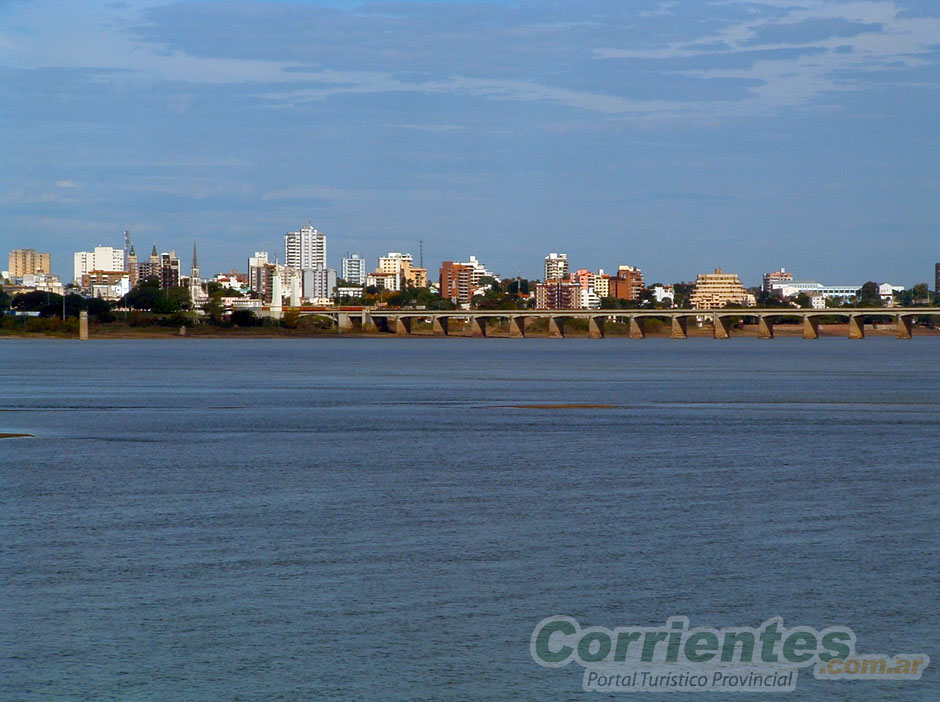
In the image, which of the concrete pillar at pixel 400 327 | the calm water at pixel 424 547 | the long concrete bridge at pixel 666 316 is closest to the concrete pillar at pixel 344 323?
the long concrete bridge at pixel 666 316

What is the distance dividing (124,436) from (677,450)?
471 inches

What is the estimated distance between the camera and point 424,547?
13852mm

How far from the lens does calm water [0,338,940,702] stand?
9.34 metres

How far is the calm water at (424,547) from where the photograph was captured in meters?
9.34

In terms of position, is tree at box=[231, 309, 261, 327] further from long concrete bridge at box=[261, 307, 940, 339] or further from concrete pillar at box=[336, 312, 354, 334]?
long concrete bridge at box=[261, 307, 940, 339]

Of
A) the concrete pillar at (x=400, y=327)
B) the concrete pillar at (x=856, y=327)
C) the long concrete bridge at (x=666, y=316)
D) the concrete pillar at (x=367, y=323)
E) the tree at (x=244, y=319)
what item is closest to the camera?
the long concrete bridge at (x=666, y=316)

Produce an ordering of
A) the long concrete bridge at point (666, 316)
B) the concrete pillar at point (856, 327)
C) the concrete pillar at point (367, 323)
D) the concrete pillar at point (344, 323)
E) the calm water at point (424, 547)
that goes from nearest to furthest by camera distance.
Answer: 1. the calm water at point (424, 547)
2. the long concrete bridge at point (666, 316)
3. the concrete pillar at point (856, 327)
4. the concrete pillar at point (367, 323)
5. the concrete pillar at point (344, 323)

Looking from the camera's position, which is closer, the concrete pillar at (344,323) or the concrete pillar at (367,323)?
the concrete pillar at (367,323)

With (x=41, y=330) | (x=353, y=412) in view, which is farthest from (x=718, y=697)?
(x=41, y=330)

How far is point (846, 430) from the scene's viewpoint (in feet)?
101

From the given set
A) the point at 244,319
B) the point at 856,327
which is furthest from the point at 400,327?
the point at 856,327

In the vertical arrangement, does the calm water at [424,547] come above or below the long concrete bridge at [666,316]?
above

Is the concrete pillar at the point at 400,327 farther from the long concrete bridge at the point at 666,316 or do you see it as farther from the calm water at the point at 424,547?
the calm water at the point at 424,547

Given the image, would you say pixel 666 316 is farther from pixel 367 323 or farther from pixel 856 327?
pixel 367 323
